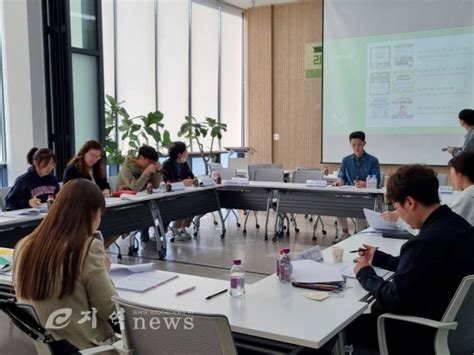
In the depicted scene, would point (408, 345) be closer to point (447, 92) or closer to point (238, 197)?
point (238, 197)

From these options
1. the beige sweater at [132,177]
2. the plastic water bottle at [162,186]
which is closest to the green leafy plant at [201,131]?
the plastic water bottle at [162,186]

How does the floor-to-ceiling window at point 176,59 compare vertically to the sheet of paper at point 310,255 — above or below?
above

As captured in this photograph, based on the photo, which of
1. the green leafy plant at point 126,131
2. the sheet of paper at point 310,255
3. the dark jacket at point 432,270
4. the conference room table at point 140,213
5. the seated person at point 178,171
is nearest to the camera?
the dark jacket at point 432,270

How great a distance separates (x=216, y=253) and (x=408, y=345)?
149 inches

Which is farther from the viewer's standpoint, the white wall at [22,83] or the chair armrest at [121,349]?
the white wall at [22,83]

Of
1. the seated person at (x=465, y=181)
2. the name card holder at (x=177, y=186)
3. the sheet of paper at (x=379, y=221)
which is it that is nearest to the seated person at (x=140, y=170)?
the name card holder at (x=177, y=186)

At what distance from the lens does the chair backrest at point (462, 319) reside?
1.69m

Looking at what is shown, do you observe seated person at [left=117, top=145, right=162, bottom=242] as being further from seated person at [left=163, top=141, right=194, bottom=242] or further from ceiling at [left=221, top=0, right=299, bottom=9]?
ceiling at [left=221, top=0, right=299, bottom=9]

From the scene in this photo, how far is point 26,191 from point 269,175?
346cm

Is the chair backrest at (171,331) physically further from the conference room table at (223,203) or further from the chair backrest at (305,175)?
A: the chair backrest at (305,175)

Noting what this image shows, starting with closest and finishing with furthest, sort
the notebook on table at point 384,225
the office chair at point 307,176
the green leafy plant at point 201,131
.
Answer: the notebook on table at point 384,225 → the office chair at point 307,176 → the green leafy plant at point 201,131

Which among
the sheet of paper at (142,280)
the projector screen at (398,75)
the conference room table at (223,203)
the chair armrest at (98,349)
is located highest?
the projector screen at (398,75)

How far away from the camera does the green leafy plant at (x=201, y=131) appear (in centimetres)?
859

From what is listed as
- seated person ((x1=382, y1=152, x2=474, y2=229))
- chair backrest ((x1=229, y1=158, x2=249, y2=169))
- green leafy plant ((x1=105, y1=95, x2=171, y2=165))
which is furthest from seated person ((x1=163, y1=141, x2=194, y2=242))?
seated person ((x1=382, y1=152, x2=474, y2=229))
